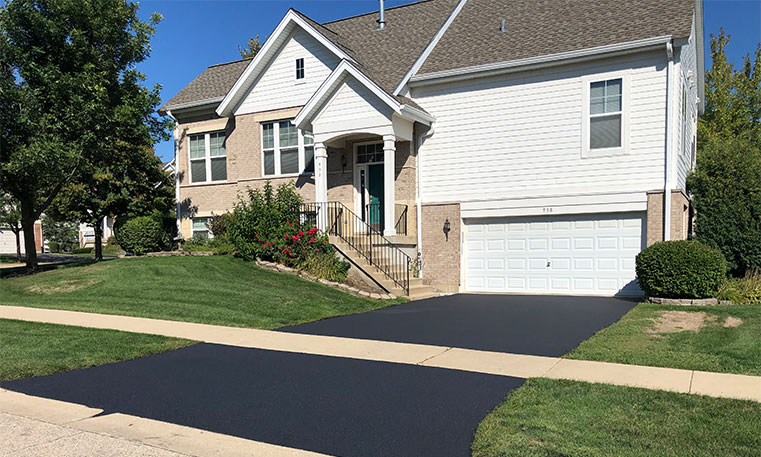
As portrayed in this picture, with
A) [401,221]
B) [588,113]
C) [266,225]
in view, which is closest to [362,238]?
[401,221]

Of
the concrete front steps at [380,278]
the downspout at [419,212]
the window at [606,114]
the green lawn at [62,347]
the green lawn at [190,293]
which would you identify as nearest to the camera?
the green lawn at [62,347]

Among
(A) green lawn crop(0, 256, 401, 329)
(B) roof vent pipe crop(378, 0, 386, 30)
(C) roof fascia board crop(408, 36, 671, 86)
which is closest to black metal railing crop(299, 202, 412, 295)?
(A) green lawn crop(0, 256, 401, 329)

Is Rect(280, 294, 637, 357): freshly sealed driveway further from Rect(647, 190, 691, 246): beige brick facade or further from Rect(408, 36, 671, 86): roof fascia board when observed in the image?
Rect(408, 36, 671, 86): roof fascia board

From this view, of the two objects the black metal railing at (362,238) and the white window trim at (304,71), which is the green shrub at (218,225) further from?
Answer: the white window trim at (304,71)

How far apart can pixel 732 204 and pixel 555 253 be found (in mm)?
4654

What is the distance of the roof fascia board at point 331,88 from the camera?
603 inches

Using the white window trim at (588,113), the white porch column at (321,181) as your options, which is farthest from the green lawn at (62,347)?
the white window trim at (588,113)

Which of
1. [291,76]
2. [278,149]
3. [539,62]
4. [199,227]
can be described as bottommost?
[199,227]

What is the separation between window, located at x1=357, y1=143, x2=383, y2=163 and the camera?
57.9ft

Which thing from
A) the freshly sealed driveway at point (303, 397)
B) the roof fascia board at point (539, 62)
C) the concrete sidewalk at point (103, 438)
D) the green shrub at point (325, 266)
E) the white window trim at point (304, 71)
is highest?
the white window trim at point (304, 71)

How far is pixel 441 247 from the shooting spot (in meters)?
16.6

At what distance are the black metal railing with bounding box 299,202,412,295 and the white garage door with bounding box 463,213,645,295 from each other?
211 cm

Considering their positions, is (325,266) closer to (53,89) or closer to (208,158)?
(208,158)

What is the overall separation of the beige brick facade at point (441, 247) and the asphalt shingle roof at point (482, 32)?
3965mm
